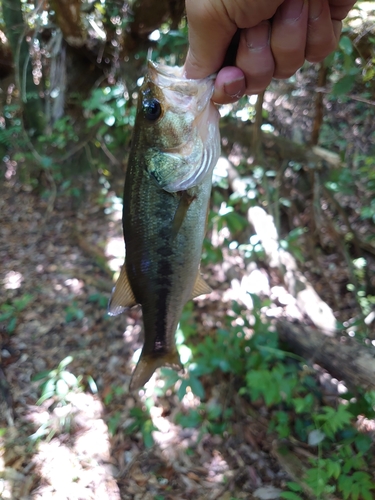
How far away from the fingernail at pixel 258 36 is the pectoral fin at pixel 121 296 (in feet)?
3.70

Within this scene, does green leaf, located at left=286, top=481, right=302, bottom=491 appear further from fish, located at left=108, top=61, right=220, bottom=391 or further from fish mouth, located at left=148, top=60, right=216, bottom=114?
fish mouth, located at left=148, top=60, right=216, bottom=114

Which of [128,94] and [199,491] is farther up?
[128,94]

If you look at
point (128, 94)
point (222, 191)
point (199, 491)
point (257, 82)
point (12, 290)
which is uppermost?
point (257, 82)

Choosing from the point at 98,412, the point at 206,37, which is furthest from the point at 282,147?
the point at 98,412

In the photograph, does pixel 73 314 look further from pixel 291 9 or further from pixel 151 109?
pixel 291 9

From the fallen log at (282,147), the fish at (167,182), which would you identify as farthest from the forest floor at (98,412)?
the fish at (167,182)

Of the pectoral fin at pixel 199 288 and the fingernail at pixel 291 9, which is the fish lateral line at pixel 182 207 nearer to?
the pectoral fin at pixel 199 288

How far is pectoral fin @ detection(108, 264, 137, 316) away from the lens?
180cm

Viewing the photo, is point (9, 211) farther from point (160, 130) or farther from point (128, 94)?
point (160, 130)

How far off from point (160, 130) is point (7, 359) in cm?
315

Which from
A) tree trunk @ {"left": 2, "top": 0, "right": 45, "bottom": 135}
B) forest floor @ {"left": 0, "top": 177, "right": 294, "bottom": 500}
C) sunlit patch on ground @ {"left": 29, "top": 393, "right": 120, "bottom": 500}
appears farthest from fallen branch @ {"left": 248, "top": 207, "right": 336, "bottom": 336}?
tree trunk @ {"left": 2, "top": 0, "right": 45, "bottom": 135}

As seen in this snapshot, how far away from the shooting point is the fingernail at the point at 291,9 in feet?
4.16

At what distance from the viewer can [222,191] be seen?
186 inches

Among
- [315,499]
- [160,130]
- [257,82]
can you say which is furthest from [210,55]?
[315,499]
